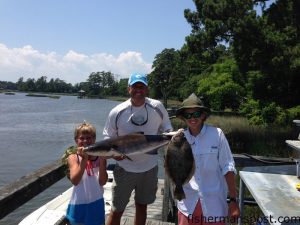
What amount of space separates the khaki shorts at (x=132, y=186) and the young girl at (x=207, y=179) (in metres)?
1.18

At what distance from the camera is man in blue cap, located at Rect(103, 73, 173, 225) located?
15.5 ft

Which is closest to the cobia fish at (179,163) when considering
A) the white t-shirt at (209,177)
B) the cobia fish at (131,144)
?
the white t-shirt at (209,177)

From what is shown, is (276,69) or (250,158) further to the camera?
(276,69)

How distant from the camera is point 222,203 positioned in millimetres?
Result: 3666

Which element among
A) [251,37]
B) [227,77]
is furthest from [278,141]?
[227,77]

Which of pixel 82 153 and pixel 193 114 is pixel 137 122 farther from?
pixel 193 114

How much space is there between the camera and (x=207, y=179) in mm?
3668

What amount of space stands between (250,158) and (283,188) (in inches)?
53.8

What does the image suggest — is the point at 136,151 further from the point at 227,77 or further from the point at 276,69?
the point at 227,77

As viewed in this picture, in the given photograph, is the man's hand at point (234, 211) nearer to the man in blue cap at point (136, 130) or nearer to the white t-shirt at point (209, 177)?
the white t-shirt at point (209, 177)

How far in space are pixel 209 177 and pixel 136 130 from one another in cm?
134

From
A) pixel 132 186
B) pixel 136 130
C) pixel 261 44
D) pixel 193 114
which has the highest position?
pixel 261 44

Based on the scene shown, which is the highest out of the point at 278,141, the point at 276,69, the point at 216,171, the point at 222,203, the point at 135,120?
the point at 276,69

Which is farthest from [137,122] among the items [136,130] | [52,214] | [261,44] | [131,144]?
[261,44]
